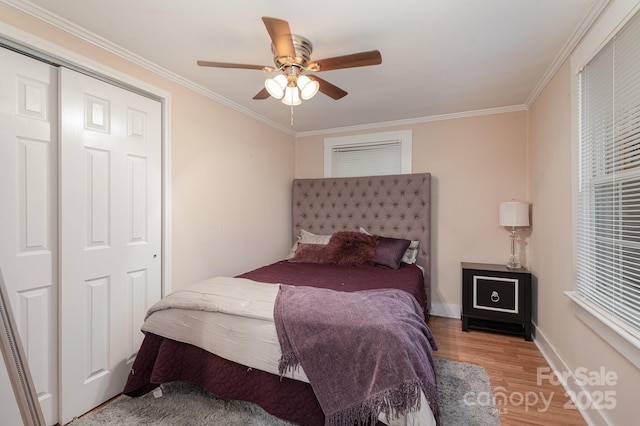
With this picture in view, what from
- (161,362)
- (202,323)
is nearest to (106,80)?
(202,323)

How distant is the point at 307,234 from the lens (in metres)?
3.66

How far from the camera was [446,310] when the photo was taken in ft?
11.1

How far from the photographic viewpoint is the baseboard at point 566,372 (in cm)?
158

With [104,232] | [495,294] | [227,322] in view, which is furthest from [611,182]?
[104,232]

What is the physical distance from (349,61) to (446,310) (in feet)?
9.57

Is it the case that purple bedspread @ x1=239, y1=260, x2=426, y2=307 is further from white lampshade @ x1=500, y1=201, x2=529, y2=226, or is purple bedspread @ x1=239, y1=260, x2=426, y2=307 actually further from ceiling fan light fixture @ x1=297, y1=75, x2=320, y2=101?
ceiling fan light fixture @ x1=297, y1=75, x2=320, y2=101

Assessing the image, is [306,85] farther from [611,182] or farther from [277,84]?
[611,182]

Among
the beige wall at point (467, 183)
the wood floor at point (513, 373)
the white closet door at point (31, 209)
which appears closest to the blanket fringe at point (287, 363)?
the wood floor at point (513, 373)

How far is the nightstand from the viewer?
8.98 ft

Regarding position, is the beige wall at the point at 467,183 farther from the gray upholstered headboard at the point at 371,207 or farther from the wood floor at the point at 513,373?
the wood floor at the point at 513,373

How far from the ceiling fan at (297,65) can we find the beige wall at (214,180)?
88cm

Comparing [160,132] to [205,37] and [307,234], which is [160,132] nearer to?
[205,37]

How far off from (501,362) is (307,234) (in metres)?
2.28

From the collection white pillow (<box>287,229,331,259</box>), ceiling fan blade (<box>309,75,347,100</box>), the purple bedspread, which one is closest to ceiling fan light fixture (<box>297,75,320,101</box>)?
ceiling fan blade (<box>309,75,347,100</box>)
